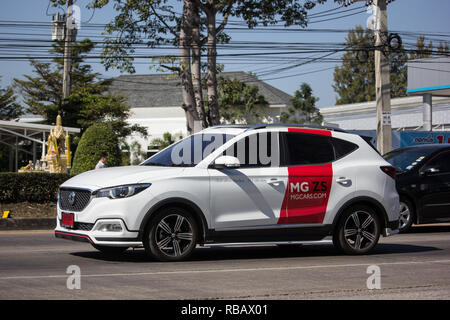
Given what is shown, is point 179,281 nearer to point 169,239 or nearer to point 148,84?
point 169,239

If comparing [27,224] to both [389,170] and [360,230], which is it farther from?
[389,170]

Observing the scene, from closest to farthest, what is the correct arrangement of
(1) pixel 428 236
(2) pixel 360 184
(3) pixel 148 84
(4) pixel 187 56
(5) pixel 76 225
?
(5) pixel 76 225 < (2) pixel 360 184 < (1) pixel 428 236 < (4) pixel 187 56 < (3) pixel 148 84

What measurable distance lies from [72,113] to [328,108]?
757 inches

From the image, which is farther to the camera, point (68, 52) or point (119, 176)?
point (68, 52)

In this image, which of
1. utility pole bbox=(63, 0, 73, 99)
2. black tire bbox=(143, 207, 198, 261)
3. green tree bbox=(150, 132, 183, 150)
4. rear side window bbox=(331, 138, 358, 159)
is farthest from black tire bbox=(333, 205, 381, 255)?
green tree bbox=(150, 132, 183, 150)

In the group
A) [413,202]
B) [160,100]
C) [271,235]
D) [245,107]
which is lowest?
[271,235]

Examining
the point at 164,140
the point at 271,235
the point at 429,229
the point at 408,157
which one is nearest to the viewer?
the point at 271,235

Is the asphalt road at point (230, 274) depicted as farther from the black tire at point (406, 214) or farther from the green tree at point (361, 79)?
the green tree at point (361, 79)

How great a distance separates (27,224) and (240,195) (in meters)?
8.96

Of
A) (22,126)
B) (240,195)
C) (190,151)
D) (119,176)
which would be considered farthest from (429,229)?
(22,126)

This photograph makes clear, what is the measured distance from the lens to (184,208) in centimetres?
892

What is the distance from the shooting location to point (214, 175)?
9.12m
